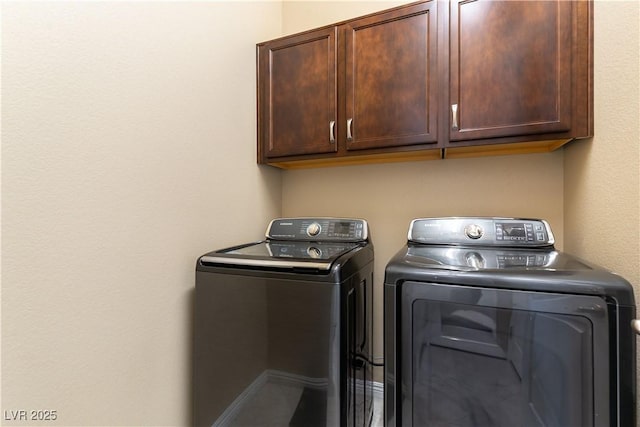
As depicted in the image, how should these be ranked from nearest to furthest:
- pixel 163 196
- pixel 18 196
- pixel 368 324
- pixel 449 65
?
pixel 18 196 < pixel 163 196 < pixel 449 65 < pixel 368 324

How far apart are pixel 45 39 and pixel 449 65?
1508 millimetres

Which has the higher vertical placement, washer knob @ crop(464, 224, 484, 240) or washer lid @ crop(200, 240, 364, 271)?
washer knob @ crop(464, 224, 484, 240)

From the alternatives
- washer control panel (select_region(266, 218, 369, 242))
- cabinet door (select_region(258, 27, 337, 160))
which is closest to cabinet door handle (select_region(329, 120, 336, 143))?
cabinet door (select_region(258, 27, 337, 160))

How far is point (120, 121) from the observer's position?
3.51ft

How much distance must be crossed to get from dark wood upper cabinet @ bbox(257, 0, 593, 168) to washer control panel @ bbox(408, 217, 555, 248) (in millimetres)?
360

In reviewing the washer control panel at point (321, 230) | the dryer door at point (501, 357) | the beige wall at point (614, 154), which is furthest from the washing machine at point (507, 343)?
the washer control panel at point (321, 230)

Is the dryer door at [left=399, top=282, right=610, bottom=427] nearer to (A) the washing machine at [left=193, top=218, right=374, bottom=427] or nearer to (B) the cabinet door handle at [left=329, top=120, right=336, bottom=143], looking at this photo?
(A) the washing machine at [left=193, top=218, right=374, bottom=427]

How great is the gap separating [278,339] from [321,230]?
69 centimetres

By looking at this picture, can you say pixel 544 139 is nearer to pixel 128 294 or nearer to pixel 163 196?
pixel 163 196

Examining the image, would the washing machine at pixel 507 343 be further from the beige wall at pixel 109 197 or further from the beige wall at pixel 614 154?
the beige wall at pixel 109 197

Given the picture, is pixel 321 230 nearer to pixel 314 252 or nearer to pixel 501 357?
pixel 314 252

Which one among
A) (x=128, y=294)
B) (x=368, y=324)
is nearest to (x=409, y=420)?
(x=368, y=324)

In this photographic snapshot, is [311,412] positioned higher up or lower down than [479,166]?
lower down

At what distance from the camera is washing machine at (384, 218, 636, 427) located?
0.82m
